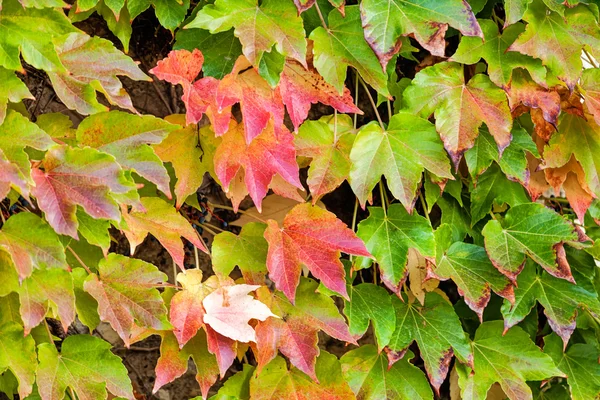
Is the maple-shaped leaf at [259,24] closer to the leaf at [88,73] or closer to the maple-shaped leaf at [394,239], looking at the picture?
the leaf at [88,73]

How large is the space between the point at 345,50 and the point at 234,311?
1.80ft

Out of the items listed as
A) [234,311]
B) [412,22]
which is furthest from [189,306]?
[412,22]

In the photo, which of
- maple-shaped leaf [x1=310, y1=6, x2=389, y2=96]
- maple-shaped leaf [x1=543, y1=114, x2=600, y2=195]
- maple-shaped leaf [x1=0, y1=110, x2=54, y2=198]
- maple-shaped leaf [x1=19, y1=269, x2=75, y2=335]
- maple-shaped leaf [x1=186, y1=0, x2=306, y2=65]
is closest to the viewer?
maple-shaped leaf [x1=0, y1=110, x2=54, y2=198]

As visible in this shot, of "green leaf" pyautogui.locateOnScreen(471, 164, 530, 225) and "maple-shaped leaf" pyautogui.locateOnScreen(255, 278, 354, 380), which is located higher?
"green leaf" pyautogui.locateOnScreen(471, 164, 530, 225)

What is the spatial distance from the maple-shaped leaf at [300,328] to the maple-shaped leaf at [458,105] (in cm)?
40

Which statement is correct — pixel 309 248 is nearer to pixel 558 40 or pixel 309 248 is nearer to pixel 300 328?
pixel 300 328

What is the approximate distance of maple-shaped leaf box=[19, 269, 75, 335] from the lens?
1.05 metres

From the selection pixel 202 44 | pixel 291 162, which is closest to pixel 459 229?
pixel 291 162

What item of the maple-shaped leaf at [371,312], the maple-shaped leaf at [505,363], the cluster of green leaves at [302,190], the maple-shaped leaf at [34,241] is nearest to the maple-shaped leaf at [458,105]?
the cluster of green leaves at [302,190]

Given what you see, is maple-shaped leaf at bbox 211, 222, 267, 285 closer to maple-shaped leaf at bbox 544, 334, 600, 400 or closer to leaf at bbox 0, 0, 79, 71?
leaf at bbox 0, 0, 79, 71

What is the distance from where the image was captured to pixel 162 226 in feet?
4.13

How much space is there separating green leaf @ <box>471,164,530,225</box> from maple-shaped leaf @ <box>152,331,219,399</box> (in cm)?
69

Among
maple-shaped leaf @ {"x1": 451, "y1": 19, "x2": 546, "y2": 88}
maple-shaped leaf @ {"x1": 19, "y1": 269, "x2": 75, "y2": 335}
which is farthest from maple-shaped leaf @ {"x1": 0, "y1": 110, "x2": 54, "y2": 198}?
maple-shaped leaf @ {"x1": 451, "y1": 19, "x2": 546, "y2": 88}

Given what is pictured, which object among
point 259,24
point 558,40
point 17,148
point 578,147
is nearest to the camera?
point 17,148
